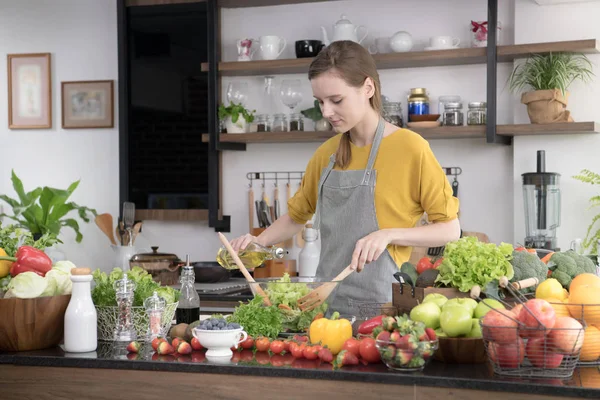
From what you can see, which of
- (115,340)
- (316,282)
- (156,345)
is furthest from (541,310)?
(115,340)

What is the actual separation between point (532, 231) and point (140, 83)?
2629mm

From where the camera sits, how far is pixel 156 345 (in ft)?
7.54

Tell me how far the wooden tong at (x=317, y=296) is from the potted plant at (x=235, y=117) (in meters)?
2.78

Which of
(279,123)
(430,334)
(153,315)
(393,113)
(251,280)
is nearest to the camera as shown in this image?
(430,334)

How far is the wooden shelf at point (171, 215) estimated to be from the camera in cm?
547

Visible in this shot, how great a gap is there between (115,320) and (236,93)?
9.60ft

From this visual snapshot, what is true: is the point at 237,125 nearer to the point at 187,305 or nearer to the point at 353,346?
the point at 187,305

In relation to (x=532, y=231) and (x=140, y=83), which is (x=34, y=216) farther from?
(x=532, y=231)

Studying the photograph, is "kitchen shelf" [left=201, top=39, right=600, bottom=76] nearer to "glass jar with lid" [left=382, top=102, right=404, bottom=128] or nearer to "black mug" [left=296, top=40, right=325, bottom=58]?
"black mug" [left=296, top=40, right=325, bottom=58]

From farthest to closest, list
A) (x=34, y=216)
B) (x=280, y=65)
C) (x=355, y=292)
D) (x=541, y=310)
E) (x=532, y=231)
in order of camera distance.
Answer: (x=34, y=216), (x=280, y=65), (x=532, y=231), (x=355, y=292), (x=541, y=310)

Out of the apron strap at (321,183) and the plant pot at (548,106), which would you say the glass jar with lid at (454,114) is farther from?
the apron strap at (321,183)

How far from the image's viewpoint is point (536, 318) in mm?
1906

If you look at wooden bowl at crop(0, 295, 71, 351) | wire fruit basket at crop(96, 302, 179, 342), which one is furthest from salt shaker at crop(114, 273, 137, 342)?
wooden bowl at crop(0, 295, 71, 351)

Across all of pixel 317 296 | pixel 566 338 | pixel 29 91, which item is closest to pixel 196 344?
pixel 317 296
